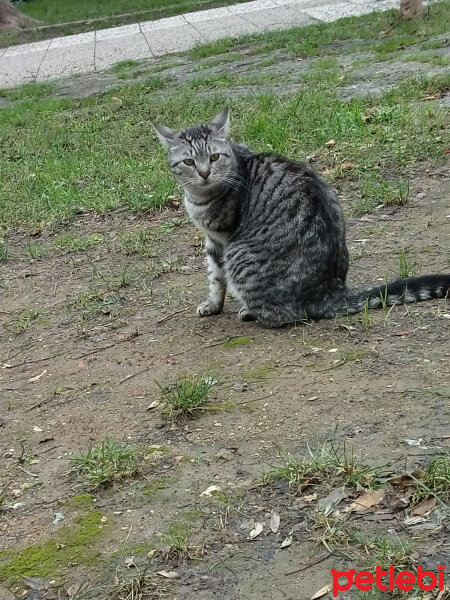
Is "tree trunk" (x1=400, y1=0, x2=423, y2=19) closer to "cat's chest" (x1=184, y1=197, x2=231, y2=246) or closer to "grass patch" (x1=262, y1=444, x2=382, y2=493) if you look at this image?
"cat's chest" (x1=184, y1=197, x2=231, y2=246)

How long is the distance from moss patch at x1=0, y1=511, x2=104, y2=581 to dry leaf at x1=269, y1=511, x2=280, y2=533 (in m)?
0.65

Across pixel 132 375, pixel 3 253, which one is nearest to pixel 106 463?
pixel 132 375

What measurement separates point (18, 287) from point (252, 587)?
14.0ft

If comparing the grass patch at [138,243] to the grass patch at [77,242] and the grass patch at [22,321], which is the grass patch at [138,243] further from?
the grass patch at [22,321]

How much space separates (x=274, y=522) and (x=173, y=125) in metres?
7.30

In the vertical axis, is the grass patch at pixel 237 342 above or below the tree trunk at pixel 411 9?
below

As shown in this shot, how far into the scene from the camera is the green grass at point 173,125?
7.46 m

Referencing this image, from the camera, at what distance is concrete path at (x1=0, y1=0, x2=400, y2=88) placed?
15484 mm

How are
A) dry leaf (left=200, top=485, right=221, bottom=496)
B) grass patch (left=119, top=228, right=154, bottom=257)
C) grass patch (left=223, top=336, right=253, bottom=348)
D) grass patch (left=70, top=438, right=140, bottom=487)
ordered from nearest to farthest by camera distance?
dry leaf (left=200, top=485, right=221, bottom=496) → grass patch (left=70, top=438, right=140, bottom=487) → grass patch (left=223, top=336, right=253, bottom=348) → grass patch (left=119, top=228, right=154, bottom=257)

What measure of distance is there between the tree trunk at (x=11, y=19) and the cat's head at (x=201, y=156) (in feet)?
52.7

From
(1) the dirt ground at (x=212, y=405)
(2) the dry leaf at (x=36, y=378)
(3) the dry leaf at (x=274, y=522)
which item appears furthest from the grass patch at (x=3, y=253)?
(3) the dry leaf at (x=274, y=522)

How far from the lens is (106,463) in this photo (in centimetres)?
353

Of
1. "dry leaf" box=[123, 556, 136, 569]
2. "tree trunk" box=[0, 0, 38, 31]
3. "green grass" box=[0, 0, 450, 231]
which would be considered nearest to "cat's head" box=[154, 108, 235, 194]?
"green grass" box=[0, 0, 450, 231]

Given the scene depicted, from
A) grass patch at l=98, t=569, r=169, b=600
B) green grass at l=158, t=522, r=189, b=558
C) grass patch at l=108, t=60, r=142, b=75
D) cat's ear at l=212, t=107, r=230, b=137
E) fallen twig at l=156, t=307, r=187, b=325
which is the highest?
grass patch at l=108, t=60, r=142, b=75
